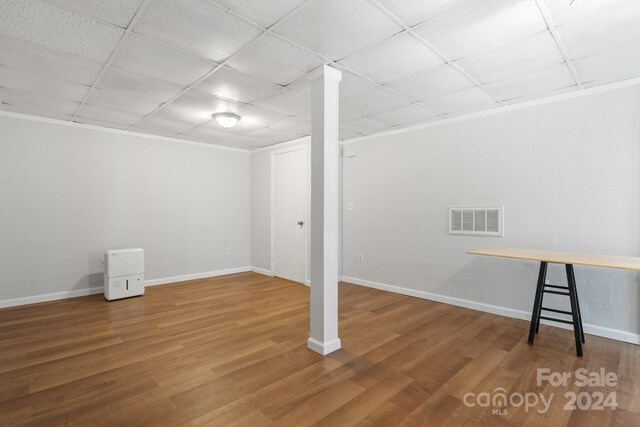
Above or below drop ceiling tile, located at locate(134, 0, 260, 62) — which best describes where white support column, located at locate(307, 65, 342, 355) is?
below

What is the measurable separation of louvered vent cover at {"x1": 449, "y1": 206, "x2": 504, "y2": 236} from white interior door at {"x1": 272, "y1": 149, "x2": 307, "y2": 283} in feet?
7.82

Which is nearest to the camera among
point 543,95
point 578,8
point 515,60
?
point 578,8

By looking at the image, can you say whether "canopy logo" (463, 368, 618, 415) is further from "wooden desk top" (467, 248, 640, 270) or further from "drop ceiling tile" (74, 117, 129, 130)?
"drop ceiling tile" (74, 117, 129, 130)

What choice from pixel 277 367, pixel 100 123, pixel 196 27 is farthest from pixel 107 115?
pixel 277 367

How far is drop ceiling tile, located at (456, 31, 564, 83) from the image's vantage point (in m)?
2.31

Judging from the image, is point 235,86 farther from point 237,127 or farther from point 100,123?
point 100,123

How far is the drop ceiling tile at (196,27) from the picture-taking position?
1.94 m

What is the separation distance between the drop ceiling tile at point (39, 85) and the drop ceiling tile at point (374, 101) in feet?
9.06

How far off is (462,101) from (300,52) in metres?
2.04

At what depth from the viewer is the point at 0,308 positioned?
12.8ft

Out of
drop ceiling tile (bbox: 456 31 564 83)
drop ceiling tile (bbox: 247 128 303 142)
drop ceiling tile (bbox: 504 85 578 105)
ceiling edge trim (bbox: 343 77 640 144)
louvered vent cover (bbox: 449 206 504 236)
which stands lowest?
louvered vent cover (bbox: 449 206 504 236)

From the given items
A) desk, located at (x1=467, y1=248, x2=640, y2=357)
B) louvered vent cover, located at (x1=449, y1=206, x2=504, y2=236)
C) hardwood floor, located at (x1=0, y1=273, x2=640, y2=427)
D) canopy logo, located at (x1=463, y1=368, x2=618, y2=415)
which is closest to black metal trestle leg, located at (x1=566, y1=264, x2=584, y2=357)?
desk, located at (x1=467, y1=248, x2=640, y2=357)

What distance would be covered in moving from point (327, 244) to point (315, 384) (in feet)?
3.50

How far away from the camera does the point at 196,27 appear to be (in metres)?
2.13
